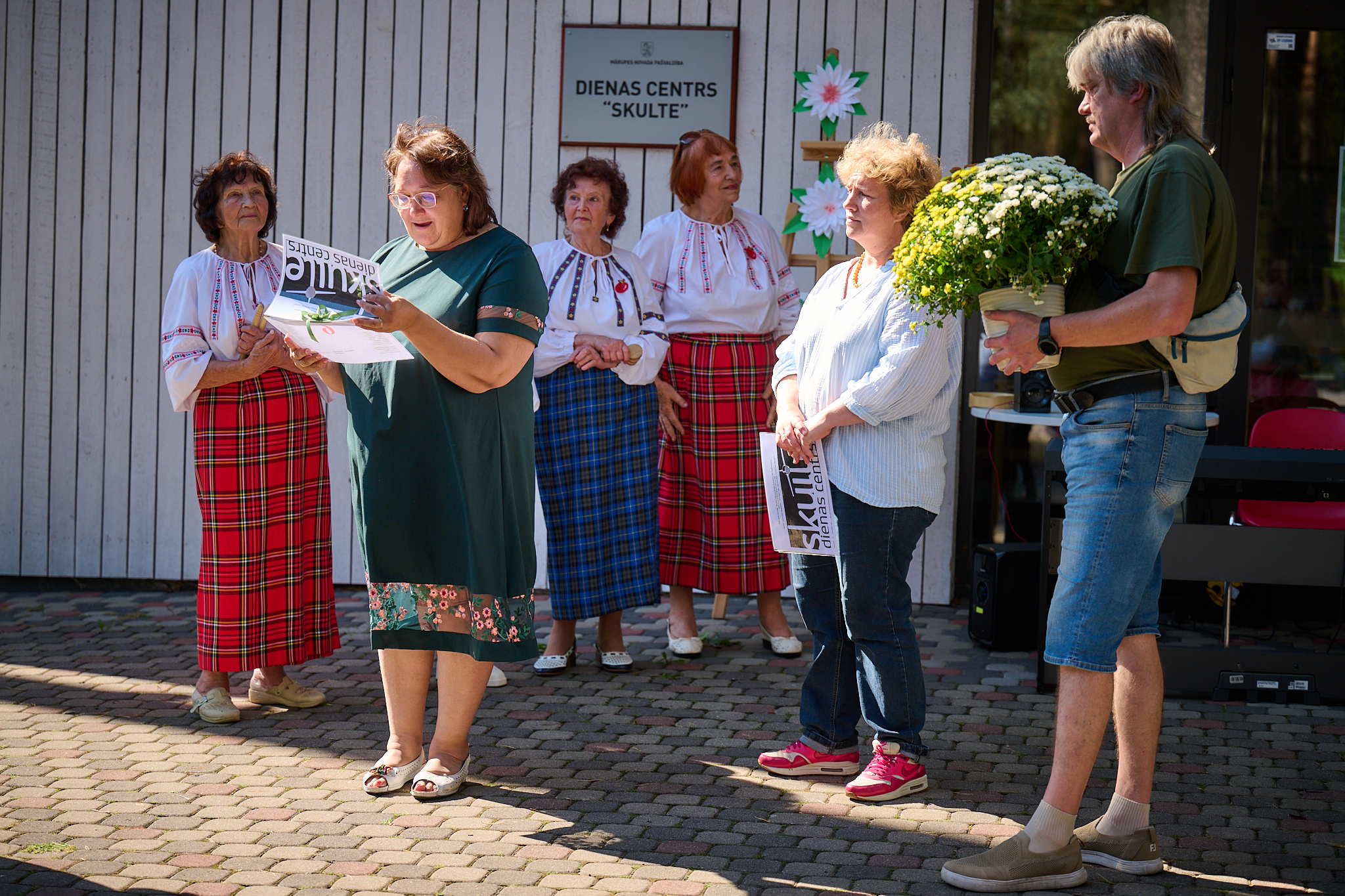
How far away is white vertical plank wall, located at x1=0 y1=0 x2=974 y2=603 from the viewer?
19.7 feet

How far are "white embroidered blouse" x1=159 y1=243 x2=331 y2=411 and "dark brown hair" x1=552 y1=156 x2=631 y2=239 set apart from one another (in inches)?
47.7

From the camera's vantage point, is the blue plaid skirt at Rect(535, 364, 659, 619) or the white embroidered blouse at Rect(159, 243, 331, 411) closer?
the white embroidered blouse at Rect(159, 243, 331, 411)

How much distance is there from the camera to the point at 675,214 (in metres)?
5.01

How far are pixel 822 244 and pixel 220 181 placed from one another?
2529 mm

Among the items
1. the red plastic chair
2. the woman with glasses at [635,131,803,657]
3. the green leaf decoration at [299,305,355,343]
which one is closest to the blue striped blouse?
the green leaf decoration at [299,305,355,343]

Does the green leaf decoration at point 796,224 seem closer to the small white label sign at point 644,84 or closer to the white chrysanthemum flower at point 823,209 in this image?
the white chrysanthemum flower at point 823,209

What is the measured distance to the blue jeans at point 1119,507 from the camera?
269 cm

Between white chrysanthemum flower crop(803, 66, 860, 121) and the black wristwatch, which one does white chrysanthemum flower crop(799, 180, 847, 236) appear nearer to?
white chrysanthemum flower crop(803, 66, 860, 121)

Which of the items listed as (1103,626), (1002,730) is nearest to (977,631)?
(1002,730)

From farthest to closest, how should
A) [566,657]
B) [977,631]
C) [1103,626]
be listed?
[977,631], [566,657], [1103,626]

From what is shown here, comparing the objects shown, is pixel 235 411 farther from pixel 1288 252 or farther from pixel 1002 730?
pixel 1288 252

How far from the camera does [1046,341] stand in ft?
8.66

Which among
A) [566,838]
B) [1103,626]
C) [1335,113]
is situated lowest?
[566,838]

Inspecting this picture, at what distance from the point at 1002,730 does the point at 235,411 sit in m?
2.76
